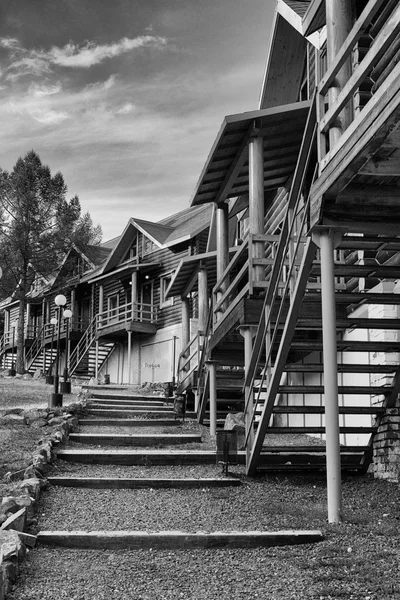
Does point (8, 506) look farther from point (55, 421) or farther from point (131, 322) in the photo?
point (131, 322)

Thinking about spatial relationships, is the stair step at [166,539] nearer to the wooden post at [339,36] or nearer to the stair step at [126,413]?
the wooden post at [339,36]

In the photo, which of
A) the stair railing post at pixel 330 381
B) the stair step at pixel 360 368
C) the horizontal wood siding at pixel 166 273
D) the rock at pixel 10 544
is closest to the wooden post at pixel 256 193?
the stair step at pixel 360 368

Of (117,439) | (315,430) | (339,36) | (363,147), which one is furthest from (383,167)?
(117,439)

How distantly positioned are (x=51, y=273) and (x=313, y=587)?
29.9m

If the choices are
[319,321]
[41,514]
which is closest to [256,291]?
[319,321]

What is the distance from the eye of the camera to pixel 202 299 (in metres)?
16.3

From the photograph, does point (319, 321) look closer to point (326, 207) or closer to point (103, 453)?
point (326, 207)

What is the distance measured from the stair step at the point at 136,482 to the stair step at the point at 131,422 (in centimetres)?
527

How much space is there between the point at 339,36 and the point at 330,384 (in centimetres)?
292

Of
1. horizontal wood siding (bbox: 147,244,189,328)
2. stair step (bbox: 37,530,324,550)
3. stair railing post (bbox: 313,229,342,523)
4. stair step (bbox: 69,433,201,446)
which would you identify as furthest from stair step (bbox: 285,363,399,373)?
horizontal wood siding (bbox: 147,244,189,328)

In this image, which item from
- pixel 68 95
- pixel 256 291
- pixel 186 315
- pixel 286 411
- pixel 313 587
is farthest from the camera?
pixel 68 95

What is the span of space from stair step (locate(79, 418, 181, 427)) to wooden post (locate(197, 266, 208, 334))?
2784 millimetres

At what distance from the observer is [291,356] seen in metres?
12.2

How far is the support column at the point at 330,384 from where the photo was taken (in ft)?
Result: 19.2
